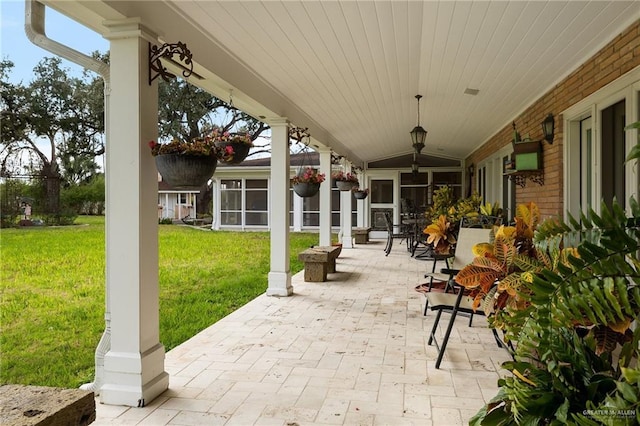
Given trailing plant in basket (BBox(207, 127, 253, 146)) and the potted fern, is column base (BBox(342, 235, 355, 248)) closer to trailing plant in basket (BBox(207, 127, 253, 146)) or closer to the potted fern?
trailing plant in basket (BBox(207, 127, 253, 146))

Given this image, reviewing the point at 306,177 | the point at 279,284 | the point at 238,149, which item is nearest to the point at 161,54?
the point at 238,149

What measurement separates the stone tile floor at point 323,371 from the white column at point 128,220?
0.16 metres

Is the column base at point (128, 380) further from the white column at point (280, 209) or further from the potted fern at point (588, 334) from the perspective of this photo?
the white column at point (280, 209)

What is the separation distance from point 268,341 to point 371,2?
2676mm

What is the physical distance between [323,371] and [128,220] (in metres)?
1.59

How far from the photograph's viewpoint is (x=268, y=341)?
366cm

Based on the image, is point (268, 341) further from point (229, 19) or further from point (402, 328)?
point (229, 19)

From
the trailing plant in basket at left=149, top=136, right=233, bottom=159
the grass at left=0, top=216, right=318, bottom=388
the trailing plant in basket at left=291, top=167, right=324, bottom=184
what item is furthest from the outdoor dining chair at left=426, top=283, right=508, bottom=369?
the trailing plant in basket at left=291, top=167, right=324, bottom=184

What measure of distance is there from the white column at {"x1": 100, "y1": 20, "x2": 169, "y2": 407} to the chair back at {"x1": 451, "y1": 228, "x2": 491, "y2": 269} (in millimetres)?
2751

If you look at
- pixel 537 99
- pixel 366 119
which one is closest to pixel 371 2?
pixel 537 99

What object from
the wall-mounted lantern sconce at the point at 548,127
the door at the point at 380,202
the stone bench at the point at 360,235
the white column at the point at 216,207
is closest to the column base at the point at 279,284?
the wall-mounted lantern sconce at the point at 548,127

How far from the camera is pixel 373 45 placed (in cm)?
379

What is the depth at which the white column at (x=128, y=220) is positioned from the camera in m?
2.47

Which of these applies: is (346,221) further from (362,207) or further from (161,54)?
(161,54)
